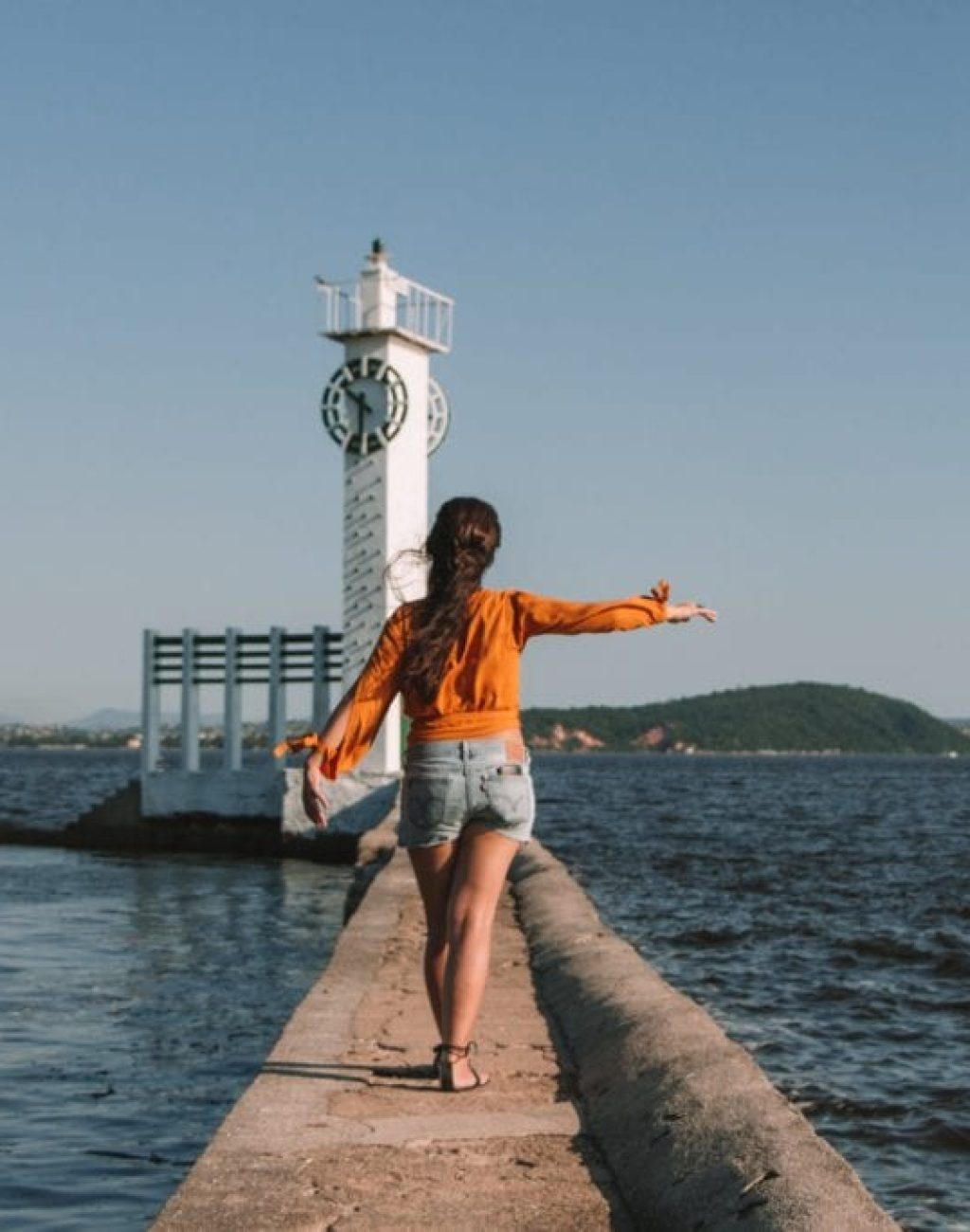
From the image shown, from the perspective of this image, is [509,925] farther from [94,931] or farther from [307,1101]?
[94,931]

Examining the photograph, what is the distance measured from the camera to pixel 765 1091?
5.62m

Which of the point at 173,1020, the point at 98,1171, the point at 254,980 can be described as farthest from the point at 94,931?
the point at 98,1171

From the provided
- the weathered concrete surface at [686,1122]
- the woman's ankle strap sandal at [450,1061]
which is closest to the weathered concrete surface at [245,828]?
the weathered concrete surface at [686,1122]

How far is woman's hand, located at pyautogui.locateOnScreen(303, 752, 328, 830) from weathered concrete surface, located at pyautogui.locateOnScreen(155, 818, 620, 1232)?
40.3 inches

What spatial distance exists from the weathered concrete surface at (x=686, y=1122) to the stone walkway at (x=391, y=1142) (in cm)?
14

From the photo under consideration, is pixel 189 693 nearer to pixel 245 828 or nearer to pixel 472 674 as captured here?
pixel 245 828

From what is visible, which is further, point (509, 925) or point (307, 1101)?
point (509, 925)

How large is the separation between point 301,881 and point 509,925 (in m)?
14.1

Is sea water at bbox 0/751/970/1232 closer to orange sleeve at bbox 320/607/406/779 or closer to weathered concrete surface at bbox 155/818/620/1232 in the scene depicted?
weathered concrete surface at bbox 155/818/620/1232

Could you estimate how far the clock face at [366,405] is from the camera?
103 feet

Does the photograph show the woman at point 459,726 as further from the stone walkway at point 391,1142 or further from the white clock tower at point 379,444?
the white clock tower at point 379,444

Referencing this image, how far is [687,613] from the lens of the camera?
5992mm

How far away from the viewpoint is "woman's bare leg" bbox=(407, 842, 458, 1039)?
6160mm

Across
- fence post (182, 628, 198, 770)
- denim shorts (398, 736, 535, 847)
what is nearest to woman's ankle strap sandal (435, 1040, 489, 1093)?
denim shorts (398, 736, 535, 847)
